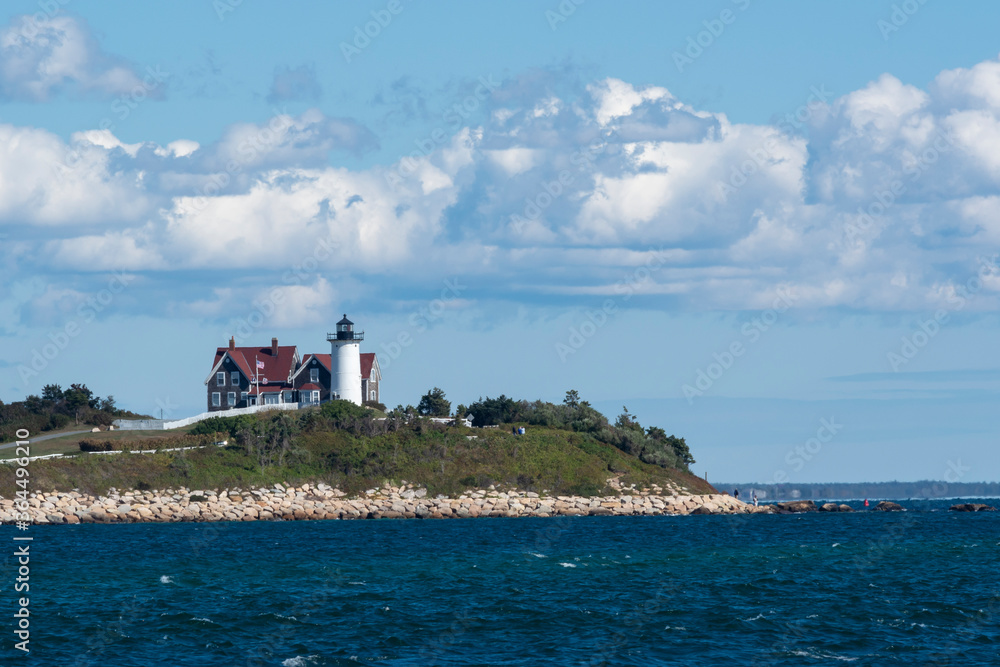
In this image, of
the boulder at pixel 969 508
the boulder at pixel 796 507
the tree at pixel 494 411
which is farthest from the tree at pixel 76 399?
the boulder at pixel 969 508

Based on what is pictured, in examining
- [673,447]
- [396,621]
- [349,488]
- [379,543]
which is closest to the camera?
[396,621]

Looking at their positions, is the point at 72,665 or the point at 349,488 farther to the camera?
the point at 349,488

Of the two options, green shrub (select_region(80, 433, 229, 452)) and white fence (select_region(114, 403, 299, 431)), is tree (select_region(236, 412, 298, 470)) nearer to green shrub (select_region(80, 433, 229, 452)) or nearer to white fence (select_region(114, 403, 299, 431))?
green shrub (select_region(80, 433, 229, 452))

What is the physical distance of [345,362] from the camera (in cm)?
9575

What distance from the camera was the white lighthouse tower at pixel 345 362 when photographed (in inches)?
3735

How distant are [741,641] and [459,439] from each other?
5732cm

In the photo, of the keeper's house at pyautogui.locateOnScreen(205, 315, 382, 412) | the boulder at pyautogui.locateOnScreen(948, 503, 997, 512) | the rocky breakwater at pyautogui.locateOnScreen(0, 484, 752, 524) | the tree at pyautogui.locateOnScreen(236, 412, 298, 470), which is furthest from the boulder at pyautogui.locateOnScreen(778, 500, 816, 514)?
the tree at pyautogui.locateOnScreen(236, 412, 298, 470)

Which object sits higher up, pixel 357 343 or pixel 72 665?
pixel 357 343

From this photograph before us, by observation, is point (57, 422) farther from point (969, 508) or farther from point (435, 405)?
point (969, 508)

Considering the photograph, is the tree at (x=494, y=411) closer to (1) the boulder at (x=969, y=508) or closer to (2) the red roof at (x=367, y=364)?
(2) the red roof at (x=367, y=364)

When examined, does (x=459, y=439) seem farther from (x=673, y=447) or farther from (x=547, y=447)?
(x=673, y=447)

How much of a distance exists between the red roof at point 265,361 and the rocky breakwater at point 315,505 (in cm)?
2441

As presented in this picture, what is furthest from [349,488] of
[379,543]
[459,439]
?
[379,543]

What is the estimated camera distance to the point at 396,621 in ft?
105
